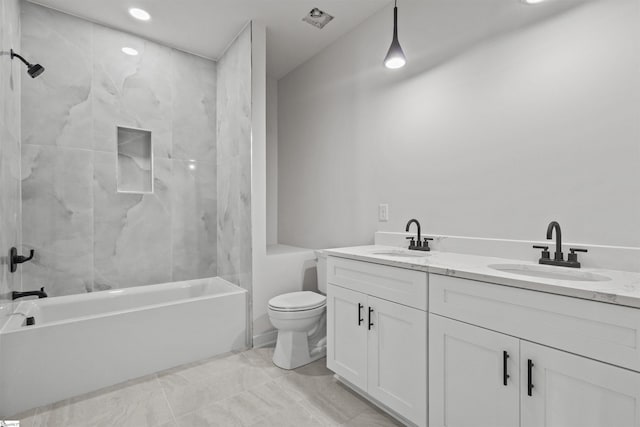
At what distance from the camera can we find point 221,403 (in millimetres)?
1753

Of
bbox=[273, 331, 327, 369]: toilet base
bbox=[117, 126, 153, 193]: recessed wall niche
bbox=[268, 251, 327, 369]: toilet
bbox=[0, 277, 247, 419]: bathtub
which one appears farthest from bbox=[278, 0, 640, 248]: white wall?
bbox=[117, 126, 153, 193]: recessed wall niche

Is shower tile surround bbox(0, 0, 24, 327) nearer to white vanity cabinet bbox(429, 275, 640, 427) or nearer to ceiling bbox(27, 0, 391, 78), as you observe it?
ceiling bbox(27, 0, 391, 78)

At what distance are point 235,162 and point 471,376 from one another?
2.38 metres

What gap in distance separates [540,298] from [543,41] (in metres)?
1.30

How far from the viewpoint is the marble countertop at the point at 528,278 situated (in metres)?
0.91

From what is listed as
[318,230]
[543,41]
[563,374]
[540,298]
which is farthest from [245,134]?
[563,374]

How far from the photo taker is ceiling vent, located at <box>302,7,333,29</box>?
2.38m

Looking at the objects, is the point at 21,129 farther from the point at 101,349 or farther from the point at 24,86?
the point at 101,349

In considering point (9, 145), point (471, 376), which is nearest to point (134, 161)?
point (9, 145)

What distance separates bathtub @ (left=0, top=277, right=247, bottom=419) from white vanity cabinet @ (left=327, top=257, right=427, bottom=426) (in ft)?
3.35

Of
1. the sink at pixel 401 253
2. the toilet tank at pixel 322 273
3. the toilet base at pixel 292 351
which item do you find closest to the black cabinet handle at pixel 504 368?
the sink at pixel 401 253

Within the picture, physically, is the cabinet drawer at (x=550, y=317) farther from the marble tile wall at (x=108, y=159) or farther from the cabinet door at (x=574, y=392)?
the marble tile wall at (x=108, y=159)

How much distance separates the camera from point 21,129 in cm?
219

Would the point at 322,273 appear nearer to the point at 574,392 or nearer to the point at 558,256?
the point at 558,256
